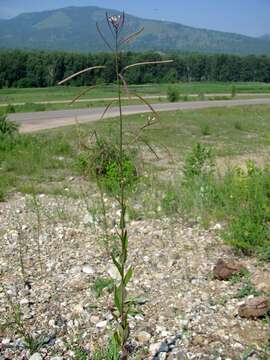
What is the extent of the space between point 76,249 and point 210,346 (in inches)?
86.6

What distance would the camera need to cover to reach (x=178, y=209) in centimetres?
620

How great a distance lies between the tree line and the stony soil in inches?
1928

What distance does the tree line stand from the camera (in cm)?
6369

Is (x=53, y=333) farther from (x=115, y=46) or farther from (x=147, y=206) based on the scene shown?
(x=147, y=206)

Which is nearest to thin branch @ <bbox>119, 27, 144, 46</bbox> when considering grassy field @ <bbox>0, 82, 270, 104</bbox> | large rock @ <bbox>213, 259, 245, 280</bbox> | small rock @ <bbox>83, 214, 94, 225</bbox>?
large rock @ <bbox>213, 259, 245, 280</bbox>

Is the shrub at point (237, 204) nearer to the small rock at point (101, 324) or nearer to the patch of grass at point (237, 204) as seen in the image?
the patch of grass at point (237, 204)

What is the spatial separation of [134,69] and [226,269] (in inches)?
2147

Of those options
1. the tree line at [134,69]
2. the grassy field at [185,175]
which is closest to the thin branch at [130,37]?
the grassy field at [185,175]

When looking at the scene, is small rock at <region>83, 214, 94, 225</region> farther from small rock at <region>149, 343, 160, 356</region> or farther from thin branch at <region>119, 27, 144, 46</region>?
thin branch at <region>119, 27, 144, 46</region>

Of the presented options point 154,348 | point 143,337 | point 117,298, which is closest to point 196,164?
point 143,337

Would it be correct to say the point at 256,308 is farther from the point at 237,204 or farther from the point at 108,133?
the point at 108,133

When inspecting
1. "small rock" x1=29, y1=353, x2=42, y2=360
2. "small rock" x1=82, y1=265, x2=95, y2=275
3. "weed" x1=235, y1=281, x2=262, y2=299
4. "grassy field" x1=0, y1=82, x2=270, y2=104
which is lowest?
"grassy field" x1=0, y1=82, x2=270, y2=104

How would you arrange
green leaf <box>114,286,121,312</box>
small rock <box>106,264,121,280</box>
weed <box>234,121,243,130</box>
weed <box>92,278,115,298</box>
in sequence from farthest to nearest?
weed <box>234,121,243,130</box> → small rock <box>106,264,121,280</box> → weed <box>92,278,115,298</box> → green leaf <box>114,286,121,312</box>

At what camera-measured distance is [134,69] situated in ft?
188
